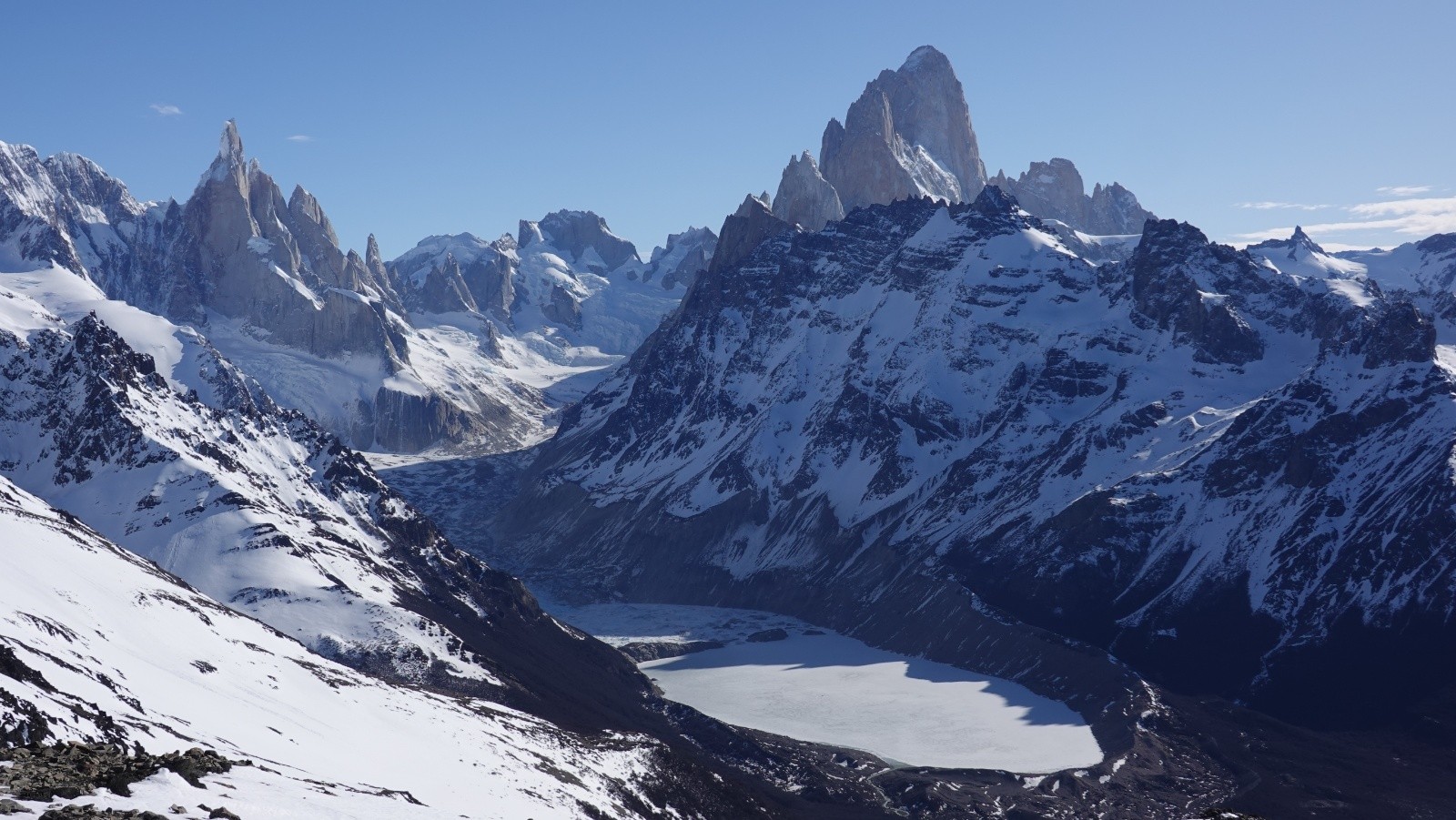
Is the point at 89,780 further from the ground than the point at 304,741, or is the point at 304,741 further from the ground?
the point at 89,780

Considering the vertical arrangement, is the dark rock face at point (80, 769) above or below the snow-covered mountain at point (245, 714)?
above

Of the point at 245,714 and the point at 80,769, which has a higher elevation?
the point at 80,769

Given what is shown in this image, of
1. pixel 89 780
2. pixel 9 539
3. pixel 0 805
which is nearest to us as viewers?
pixel 0 805

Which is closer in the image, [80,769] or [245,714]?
[80,769]

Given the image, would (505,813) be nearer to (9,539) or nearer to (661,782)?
(661,782)

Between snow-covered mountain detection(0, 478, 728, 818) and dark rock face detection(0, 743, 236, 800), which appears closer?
dark rock face detection(0, 743, 236, 800)

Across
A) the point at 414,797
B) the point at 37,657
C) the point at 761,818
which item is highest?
the point at 37,657

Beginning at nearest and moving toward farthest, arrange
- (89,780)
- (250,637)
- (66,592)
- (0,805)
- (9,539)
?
(0,805) < (89,780) < (66,592) < (9,539) < (250,637)

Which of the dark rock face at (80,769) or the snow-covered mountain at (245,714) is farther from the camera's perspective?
the snow-covered mountain at (245,714)

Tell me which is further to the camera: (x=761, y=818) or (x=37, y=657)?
(x=761, y=818)

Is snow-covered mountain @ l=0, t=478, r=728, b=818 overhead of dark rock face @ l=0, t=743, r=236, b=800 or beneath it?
beneath

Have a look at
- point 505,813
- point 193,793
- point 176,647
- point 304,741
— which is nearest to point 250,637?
point 176,647
